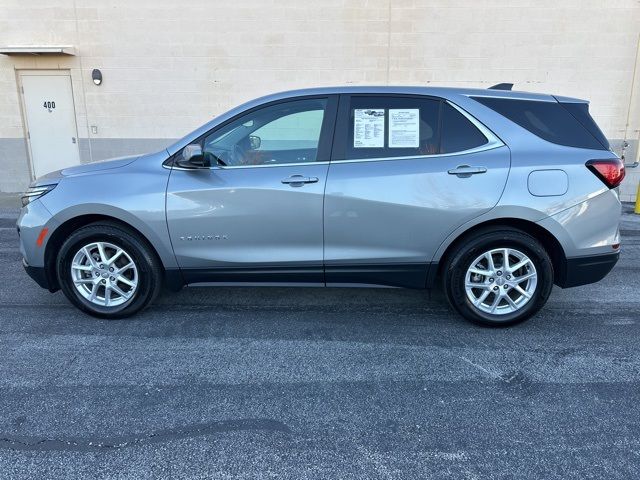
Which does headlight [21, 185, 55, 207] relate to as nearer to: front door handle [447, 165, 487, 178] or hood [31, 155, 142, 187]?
hood [31, 155, 142, 187]

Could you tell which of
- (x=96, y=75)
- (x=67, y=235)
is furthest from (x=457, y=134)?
(x=96, y=75)

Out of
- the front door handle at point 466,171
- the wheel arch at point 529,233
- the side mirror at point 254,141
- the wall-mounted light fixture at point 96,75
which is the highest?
the wall-mounted light fixture at point 96,75

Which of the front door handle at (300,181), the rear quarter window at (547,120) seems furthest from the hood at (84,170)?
the rear quarter window at (547,120)

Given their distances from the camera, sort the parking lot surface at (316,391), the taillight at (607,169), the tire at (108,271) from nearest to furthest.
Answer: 1. the parking lot surface at (316,391)
2. the taillight at (607,169)
3. the tire at (108,271)

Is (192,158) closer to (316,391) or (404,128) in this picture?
(404,128)

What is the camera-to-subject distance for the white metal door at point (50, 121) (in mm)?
9930

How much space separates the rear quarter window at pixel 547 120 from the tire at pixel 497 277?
773mm

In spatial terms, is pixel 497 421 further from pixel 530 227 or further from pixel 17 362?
pixel 17 362

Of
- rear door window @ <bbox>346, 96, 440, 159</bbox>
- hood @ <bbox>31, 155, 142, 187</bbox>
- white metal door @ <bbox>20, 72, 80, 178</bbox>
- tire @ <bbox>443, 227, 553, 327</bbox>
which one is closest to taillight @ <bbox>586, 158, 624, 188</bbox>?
tire @ <bbox>443, 227, 553, 327</bbox>

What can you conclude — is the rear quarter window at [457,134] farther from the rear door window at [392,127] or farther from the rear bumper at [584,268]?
the rear bumper at [584,268]

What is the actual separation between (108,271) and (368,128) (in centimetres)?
234

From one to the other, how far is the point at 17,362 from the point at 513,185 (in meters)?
3.71

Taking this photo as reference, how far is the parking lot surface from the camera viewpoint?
232cm

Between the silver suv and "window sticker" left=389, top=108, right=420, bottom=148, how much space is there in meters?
0.01
